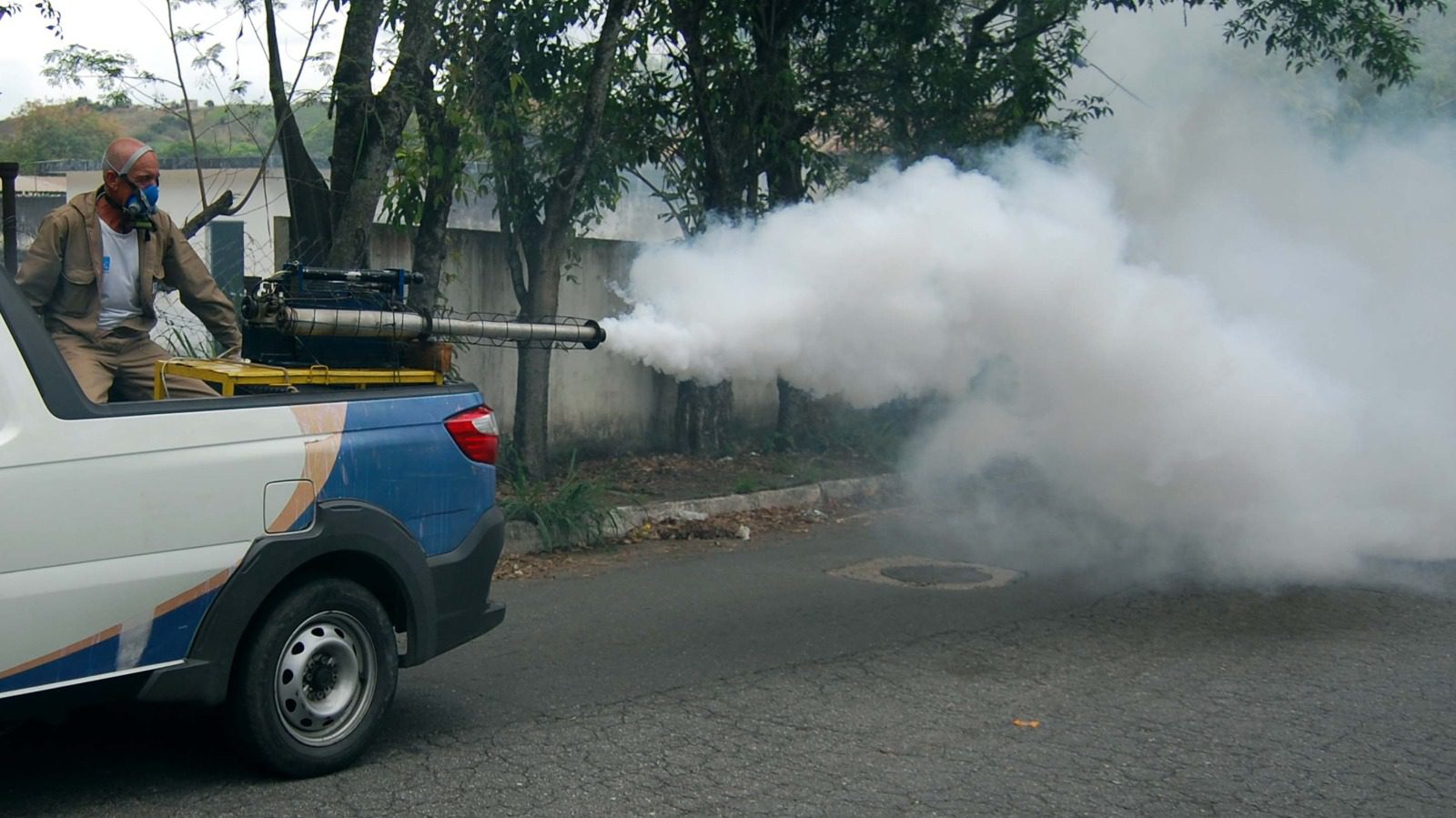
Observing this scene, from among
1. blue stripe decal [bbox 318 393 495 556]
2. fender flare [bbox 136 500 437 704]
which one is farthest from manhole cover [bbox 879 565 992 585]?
fender flare [bbox 136 500 437 704]

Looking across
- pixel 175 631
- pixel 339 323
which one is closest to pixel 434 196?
pixel 339 323

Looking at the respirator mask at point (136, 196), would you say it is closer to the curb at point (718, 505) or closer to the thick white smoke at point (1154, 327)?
the thick white smoke at point (1154, 327)

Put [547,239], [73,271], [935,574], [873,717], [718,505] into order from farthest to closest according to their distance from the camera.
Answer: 1. [718,505]
2. [547,239]
3. [935,574]
4. [873,717]
5. [73,271]

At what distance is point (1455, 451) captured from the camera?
9.22m

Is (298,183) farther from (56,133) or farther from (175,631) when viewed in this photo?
(56,133)

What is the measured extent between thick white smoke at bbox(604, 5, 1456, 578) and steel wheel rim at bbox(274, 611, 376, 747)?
2.65 m

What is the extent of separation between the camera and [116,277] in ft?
18.6

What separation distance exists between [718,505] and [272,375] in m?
6.40

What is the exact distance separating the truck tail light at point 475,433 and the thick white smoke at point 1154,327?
6.00ft

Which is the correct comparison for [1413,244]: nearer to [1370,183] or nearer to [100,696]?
[1370,183]

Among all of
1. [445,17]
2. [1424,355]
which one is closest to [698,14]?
[445,17]

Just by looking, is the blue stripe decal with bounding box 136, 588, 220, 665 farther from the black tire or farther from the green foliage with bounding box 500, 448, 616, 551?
the green foliage with bounding box 500, 448, 616, 551

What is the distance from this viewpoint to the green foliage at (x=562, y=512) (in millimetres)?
9445

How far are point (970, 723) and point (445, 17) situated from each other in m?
6.40
